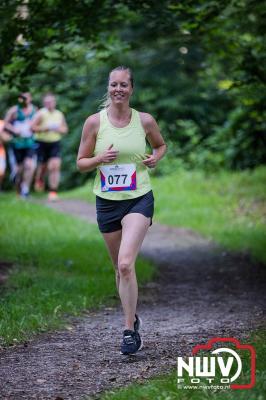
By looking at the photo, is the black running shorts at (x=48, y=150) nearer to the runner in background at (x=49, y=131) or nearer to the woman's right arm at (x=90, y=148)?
the runner in background at (x=49, y=131)

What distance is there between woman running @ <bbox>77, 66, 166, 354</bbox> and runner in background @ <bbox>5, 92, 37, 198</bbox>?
9.90 metres

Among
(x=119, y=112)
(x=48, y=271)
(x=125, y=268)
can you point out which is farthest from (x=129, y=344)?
(x=48, y=271)

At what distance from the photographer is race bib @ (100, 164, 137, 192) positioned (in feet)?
21.2

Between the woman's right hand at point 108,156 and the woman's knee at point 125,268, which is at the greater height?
the woman's right hand at point 108,156

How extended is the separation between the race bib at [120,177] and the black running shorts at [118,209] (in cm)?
12

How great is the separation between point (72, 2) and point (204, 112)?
15.0 m

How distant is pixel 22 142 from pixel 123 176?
11090 millimetres

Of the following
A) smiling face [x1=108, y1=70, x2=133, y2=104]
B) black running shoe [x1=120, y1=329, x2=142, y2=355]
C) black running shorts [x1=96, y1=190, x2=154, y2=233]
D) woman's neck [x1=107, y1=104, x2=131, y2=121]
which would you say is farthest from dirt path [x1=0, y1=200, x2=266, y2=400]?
smiling face [x1=108, y1=70, x2=133, y2=104]

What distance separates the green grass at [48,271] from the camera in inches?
298

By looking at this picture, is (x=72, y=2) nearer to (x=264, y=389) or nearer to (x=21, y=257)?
(x=21, y=257)

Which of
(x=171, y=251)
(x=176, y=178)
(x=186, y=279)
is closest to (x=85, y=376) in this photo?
(x=186, y=279)

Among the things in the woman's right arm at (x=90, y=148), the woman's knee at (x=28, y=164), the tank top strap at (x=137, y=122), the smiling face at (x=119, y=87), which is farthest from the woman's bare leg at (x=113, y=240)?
the woman's knee at (x=28, y=164)

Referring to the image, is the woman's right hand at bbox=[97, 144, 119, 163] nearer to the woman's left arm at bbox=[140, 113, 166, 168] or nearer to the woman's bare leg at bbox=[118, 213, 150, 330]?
the woman's left arm at bbox=[140, 113, 166, 168]

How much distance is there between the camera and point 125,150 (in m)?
6.47
